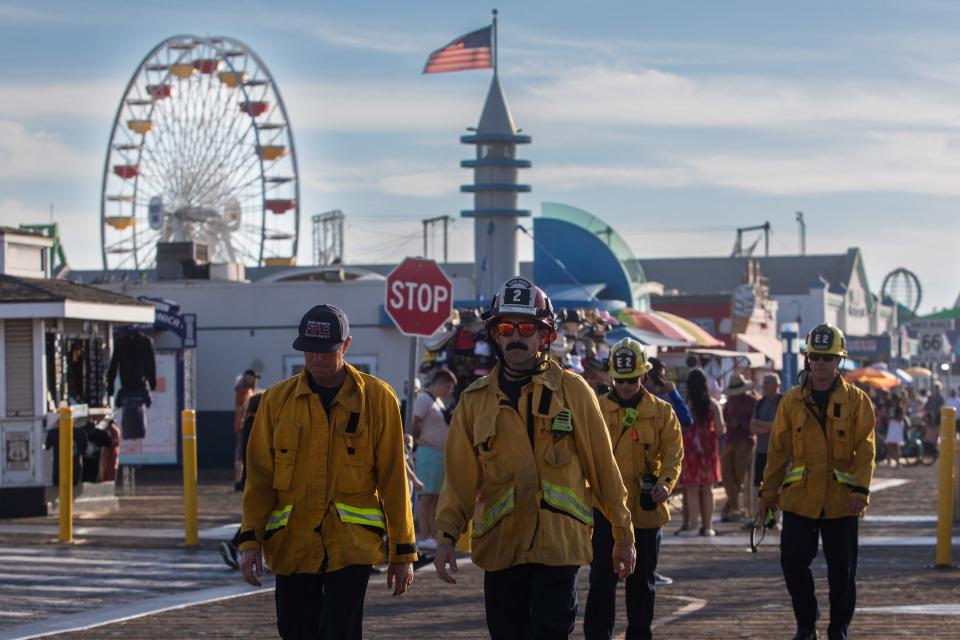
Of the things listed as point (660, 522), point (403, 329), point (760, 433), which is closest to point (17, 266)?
point (403, 329)

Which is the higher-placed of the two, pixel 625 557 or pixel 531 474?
pixel 531 474

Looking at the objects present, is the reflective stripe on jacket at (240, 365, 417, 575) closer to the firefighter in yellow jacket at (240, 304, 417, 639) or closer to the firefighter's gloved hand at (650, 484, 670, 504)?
the firefighter in yellow jacket at (240, 304, 417, 639)

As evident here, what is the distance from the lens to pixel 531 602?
22.1 ft

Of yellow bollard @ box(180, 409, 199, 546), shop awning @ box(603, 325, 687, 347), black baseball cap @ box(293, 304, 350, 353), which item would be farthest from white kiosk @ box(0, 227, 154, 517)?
black baseball cap @ box(293, 304, 350, 353)

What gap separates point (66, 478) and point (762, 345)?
118 ft

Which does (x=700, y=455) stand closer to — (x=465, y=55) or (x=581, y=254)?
(x=465, y=55)

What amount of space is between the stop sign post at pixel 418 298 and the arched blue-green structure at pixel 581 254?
66.3ft

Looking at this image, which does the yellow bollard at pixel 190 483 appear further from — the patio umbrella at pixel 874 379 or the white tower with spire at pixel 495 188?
the patio umbrella at pixel 874 379

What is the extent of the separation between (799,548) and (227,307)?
938 inches

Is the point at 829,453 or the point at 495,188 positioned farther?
the point at 495,188

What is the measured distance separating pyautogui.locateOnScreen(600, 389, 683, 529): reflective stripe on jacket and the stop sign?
632 cm

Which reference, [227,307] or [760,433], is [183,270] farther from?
[760,433]

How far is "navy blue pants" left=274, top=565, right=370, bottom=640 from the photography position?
673cm

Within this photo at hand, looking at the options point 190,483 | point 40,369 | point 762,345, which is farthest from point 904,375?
point 190,483
